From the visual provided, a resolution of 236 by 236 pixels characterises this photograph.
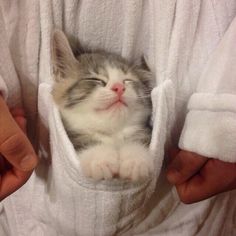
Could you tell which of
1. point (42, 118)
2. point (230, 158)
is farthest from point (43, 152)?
point (230, 158)

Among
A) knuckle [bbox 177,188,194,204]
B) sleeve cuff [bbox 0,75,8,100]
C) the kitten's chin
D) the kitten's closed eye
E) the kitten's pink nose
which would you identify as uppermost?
sleeve cuff [bbox 0,75,8,100]

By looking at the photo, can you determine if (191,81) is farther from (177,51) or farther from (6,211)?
(6,211)

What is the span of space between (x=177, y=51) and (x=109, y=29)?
130 mm

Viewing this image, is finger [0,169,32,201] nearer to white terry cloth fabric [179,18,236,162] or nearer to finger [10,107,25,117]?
finger [10,107,25,117]

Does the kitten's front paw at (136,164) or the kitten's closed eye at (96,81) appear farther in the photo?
the kitten's closed eye at (96,81)

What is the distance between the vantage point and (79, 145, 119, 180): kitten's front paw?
0.61m

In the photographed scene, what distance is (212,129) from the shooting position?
66 cm

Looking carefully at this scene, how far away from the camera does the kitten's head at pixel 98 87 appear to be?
2.40 ft

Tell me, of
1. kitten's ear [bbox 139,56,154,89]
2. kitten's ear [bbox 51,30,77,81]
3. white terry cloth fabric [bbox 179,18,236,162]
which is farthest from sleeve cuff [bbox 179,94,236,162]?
kitten's ear [bbox 51,30,77,81]

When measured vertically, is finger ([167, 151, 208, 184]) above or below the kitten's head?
below

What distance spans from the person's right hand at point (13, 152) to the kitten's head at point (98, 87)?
0.32ft

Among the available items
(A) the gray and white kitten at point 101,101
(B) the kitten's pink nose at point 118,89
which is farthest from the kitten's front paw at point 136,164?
(B) the kitten's pink nose at point 118,89

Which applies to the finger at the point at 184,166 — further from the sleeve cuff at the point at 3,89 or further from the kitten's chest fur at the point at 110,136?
the sleeve cuff at the point at 3,89

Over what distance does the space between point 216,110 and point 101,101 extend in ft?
0.63
